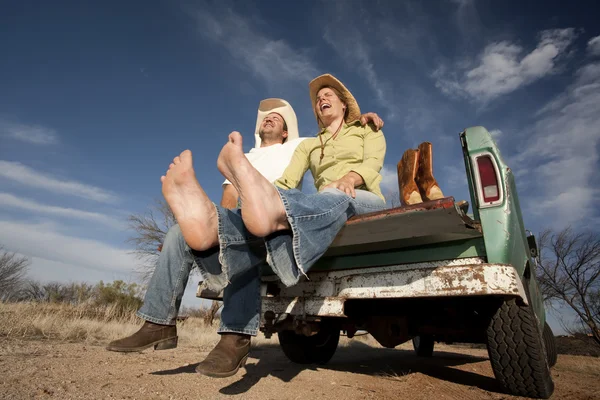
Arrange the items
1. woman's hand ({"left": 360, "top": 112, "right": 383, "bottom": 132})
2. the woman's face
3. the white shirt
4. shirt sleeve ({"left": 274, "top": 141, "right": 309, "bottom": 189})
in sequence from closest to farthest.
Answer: woman's hand ({"left": 360, "top": 112, "right": 383, "bottom": 132}), shirt sleeve ({"left": 274, "top": 141, "right": 309, "bottom": 189}), the woman's face, the white shirt

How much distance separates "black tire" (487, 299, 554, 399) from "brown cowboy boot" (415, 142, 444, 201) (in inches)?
31.7

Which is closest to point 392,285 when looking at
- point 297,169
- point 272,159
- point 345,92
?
point 297,169

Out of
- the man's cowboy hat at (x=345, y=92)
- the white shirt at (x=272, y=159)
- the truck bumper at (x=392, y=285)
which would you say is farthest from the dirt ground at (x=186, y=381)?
the man's cowboy hat at (x=345, y=92)

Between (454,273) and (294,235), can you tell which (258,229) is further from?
(454,273)

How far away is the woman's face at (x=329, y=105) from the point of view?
10.8 feet

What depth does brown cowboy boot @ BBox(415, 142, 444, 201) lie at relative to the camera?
241cm

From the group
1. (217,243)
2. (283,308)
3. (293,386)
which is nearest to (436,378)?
(293,386)

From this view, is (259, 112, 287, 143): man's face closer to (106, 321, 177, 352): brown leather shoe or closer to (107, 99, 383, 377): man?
(107, 99, 383, 377): man

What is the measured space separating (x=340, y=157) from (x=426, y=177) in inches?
28.1

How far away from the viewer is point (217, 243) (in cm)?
176

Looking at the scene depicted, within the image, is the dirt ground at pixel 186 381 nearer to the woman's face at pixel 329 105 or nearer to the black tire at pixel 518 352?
A: the black tire at pixel 518 352

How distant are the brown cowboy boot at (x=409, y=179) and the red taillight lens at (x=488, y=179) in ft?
1.64

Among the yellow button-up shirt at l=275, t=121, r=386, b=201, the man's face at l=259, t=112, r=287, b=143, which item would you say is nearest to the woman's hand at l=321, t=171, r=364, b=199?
the yellow button-up shirt at l=275, t=121, r=386, b=201

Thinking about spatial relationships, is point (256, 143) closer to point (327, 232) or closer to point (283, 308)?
point (283, 308)
